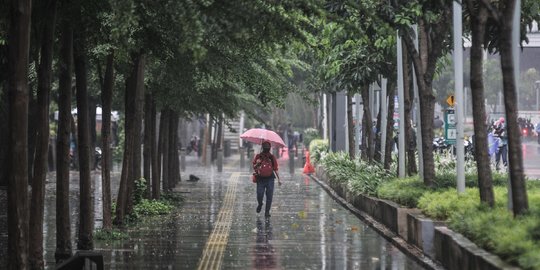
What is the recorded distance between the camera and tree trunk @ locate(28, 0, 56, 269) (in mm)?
12320

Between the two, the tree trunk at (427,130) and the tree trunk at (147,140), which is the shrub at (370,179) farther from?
the tree trunk at (147,140)

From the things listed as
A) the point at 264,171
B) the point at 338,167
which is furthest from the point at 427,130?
the point at 338,167

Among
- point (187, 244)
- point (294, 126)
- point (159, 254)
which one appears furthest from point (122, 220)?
point (294, 126)

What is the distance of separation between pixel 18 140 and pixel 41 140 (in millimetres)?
1915

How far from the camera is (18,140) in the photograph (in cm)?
1080

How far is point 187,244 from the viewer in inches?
665

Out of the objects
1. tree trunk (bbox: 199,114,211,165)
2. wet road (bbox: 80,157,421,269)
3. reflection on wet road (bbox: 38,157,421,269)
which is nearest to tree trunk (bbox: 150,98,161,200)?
reflection on wet road (bbox: 38,157,421,269)

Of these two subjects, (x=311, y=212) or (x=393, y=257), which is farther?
(x=311, y=212)

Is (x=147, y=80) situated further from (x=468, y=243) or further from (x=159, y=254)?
(x=468, y=243)

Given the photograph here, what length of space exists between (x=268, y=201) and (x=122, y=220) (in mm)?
4049

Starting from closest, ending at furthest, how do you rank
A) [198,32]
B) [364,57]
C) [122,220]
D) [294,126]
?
[198,32] → [122,220] → [364,57] → [294,126]

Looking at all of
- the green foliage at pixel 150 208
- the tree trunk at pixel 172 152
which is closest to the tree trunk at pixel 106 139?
the green foliage at pixel 150 208

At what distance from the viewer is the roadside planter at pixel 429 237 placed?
1115 cm

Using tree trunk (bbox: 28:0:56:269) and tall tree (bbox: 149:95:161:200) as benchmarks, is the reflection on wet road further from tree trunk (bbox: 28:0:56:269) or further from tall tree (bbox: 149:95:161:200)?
tree trunk (bbox: 28:0:56:269)
